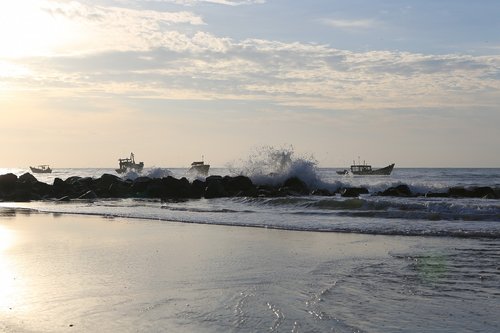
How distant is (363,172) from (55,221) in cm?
9104

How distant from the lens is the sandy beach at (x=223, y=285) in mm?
6926

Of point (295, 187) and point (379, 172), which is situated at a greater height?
point (379, 172)

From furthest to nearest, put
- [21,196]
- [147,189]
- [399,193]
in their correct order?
[147,189]
[21,196]
[399,193]

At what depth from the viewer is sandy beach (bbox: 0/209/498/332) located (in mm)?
6926

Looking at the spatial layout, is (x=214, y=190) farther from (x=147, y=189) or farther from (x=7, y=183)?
(x=7, y=183)

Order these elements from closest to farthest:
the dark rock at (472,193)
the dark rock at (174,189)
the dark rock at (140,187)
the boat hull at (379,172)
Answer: the dark rock at (472,193) < the dark rock at (174,189) < the dark rock at (140,187) < the boat hull at (379,172)

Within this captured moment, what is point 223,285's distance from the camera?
356 inches

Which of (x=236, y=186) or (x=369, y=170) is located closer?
(x=236, y=186)

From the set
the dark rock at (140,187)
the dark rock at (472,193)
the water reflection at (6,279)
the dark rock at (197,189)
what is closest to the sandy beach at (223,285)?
the water reflection at (6,279)

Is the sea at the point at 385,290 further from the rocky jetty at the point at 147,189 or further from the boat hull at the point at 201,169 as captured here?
the boat hull at the point at 201,169

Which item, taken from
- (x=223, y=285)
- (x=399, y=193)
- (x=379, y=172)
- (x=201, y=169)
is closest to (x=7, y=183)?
(x=399, y=193)

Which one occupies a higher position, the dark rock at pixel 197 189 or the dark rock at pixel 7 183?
the dark rock at pixel 7 183

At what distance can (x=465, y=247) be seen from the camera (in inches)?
543

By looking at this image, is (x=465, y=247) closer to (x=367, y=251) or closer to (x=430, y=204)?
(x=367, y=251)
